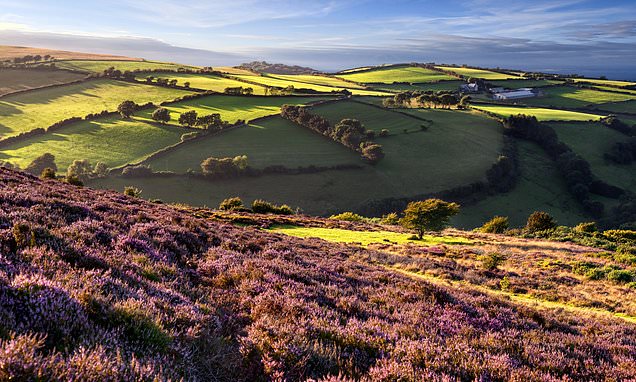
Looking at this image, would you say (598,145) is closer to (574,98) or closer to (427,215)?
(574,98)

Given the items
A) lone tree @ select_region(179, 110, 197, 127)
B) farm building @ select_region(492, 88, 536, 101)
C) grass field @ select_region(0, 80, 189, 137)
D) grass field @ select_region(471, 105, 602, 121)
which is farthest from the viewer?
farm building @ select_region(492, 88, 536, 101)

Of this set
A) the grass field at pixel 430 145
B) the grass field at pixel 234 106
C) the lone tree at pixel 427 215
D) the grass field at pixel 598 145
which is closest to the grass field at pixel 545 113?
the grass field at pixel 598 145

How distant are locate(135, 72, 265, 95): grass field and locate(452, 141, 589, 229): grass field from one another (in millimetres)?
97828

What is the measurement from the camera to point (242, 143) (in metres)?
95.7

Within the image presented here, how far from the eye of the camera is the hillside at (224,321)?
4.54 meters

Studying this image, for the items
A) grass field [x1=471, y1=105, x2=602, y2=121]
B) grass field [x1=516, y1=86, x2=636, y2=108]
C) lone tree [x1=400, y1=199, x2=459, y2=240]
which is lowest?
lone tree [x1=400, y1=199, x2=459, y2=240]

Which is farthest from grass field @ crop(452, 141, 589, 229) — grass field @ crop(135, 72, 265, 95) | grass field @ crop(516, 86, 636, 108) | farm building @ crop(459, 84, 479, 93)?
grass field @ crop(135, 72, 265, 95)

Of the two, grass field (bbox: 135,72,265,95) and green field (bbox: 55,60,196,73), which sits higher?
green field (bbox: 55,60,196,73)

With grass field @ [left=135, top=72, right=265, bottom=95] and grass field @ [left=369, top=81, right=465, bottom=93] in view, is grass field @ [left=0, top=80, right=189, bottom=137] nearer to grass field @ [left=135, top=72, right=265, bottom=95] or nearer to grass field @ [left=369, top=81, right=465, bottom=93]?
grass field @ [left=135, top=72, right=265, bottom=95]

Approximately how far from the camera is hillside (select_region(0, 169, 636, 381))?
454 cm

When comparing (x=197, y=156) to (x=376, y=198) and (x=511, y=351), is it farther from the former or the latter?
(x=511, y=351)

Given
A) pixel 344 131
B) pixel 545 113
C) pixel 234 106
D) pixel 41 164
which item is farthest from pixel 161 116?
pixel 545 113

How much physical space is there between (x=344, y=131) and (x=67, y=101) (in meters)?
99.0

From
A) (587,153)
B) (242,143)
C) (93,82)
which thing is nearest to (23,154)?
(242,143)
